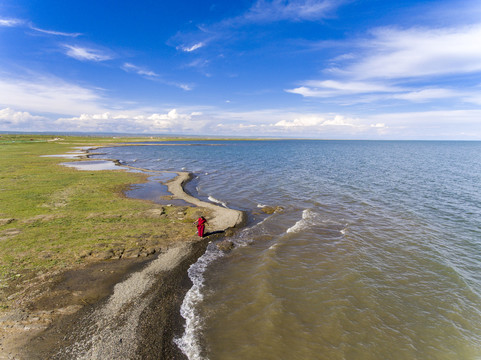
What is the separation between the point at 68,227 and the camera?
21344 millimetres

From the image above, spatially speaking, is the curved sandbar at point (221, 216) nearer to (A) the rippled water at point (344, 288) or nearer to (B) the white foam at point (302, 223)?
(A) the rippled water at point (344, 288)

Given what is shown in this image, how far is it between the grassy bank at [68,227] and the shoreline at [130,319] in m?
2.67

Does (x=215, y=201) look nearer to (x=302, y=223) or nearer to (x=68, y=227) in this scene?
(x=302, y=223)

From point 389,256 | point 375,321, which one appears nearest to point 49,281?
point 375,321

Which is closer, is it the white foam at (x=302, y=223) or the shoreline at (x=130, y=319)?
the shoreline at (x=130, y=319)

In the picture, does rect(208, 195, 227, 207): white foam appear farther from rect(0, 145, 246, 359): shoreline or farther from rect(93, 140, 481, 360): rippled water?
rect(0, 145, 246, 359): shoreline

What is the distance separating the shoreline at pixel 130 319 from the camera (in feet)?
32.6

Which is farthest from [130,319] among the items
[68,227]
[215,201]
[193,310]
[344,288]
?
[215,201]

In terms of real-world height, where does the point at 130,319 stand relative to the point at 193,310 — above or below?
above

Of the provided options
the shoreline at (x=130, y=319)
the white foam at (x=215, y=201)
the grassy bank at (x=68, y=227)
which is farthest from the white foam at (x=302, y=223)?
the shoreline at (x=130, y=319)

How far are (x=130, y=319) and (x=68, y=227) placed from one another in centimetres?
1493

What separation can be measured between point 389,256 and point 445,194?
29028mm

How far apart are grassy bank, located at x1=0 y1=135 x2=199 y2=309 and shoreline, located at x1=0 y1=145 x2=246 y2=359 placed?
2.67 meters

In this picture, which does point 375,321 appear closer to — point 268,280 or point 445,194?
point 268,280
